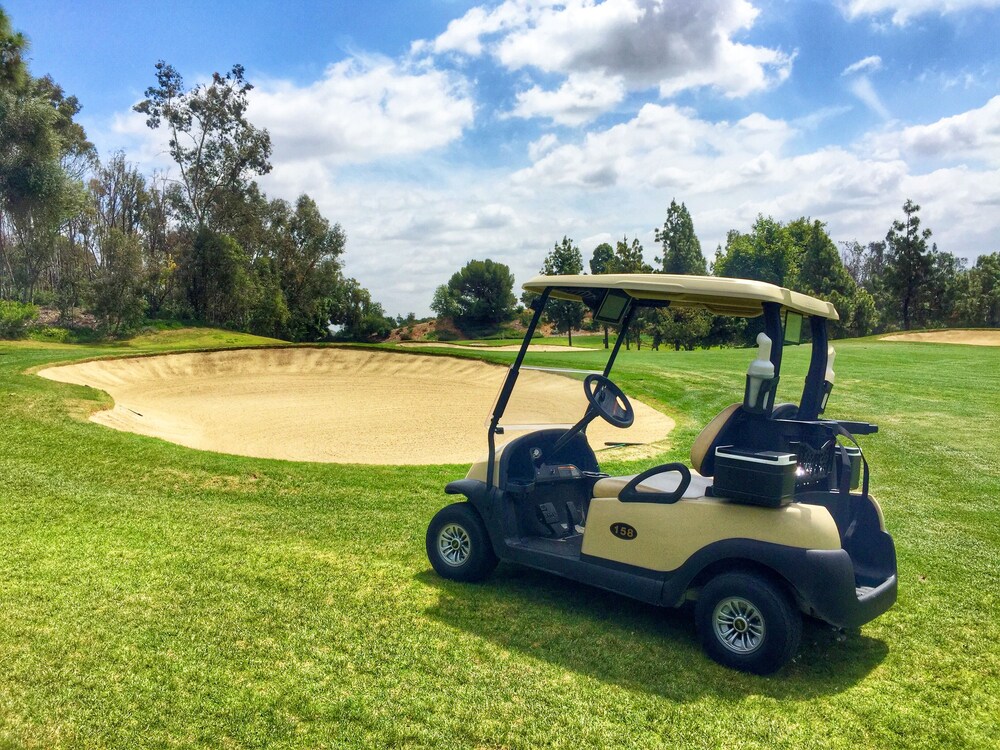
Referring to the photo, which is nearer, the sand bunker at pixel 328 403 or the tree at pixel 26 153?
the sand bunker at pixel 328 403

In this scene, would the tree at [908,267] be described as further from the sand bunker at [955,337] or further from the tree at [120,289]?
the tree at [120,289]

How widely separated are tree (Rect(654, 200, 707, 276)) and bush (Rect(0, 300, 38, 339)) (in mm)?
50109

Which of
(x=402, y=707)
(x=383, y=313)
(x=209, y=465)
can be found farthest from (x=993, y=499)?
(x=383, y=313)

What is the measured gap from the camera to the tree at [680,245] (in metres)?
64.6

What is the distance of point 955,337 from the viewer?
126 ft

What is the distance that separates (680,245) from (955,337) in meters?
30.0

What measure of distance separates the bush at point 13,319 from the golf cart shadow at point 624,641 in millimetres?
28574

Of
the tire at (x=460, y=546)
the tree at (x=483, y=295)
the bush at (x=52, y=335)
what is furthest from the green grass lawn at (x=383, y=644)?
the tree at (x=483, y=295)

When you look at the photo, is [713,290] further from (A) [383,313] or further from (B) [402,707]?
(A) [383,313]

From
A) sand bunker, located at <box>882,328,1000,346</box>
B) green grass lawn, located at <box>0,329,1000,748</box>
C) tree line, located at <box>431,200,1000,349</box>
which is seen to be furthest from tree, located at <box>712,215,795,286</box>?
green grass lawn, located at <box>0,329,1000,748</box>

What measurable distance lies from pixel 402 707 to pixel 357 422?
37.9ft

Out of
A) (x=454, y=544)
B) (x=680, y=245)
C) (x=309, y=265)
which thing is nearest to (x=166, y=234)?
(x=309, y=265)

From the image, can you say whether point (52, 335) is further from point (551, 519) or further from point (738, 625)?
point (738, 625)

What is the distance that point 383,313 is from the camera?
221 feet
